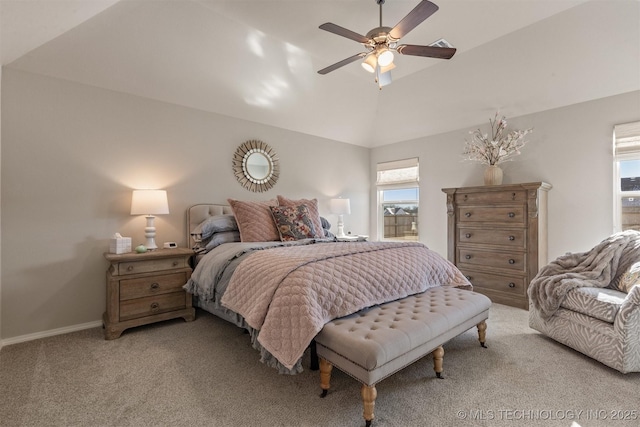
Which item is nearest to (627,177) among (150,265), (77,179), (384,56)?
(384,56)

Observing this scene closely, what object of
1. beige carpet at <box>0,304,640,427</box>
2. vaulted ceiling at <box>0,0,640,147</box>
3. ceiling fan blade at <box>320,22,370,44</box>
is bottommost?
beige carpet at <box>0,304,640,427</box>

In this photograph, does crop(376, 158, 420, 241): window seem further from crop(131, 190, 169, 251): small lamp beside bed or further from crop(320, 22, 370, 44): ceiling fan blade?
crop(131, 190, 169, 251): small lamp beside bed

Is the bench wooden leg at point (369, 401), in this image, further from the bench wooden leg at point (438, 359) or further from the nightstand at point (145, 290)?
the nightstand at point (145, 290)

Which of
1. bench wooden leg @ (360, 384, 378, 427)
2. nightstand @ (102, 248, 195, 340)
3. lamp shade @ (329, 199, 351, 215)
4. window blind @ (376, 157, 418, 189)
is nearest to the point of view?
bench wooden leg @ (360, 384, 378, 427)

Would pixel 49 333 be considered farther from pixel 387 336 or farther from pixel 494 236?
pixel 494 236

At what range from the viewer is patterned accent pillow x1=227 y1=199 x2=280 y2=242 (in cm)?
312

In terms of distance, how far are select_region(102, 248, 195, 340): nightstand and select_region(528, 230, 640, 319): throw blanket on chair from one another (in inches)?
127

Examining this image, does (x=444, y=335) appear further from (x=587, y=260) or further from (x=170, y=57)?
(x=170, y=57)

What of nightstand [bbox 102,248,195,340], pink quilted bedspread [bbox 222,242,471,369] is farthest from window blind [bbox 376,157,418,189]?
nightstand [bbox 102,248,195,340]

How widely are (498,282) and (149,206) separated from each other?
155 inches

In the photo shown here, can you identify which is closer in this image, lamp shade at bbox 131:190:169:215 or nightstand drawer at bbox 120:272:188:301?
nightstand drawer at bbox 120:272:188:301

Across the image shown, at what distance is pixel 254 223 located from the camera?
317cm

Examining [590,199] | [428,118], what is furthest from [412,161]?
[590,199]

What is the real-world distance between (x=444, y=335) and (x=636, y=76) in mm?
3336
